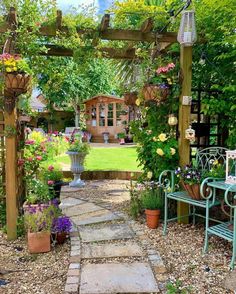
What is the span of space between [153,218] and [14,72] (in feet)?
7.12

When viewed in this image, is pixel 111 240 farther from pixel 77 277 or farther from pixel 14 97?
pixel 14 97

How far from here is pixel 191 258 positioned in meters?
2.81

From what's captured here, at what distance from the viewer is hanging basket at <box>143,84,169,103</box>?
12.0 ft

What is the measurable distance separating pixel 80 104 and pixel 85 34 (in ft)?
50.1

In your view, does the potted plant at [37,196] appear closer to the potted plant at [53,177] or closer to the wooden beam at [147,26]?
the potted plant at [53,177]

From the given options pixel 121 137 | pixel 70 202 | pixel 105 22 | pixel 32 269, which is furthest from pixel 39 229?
pixel 121 137

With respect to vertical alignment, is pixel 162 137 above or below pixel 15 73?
below

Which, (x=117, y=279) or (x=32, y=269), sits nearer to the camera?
(x=117, y=279)

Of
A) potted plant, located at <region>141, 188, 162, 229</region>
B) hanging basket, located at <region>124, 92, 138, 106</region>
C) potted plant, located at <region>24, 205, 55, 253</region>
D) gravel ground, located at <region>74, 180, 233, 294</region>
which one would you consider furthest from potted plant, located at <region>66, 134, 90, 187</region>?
potted plant, located at <region>24, 205, 55, 253</region>

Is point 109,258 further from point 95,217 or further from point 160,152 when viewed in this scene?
point 160,152

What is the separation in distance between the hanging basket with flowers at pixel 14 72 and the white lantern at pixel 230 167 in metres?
2.13

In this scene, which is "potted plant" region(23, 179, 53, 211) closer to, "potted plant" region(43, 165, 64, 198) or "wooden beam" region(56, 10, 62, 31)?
"potted plant" region(43, 165, 64, 198)

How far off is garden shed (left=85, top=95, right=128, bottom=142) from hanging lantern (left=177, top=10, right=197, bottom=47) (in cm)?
1409

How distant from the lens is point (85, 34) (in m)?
3.72
